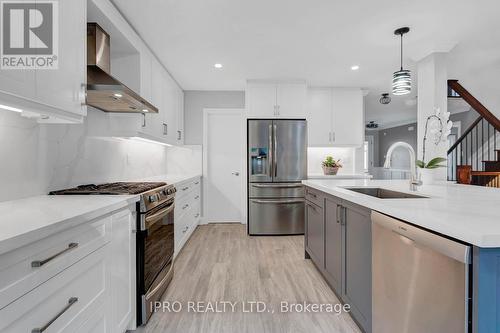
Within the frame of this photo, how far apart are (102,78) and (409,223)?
243 cm

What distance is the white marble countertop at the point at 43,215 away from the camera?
846 millimetres

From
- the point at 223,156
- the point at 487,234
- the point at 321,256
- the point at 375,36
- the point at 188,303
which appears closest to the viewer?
the point at 487,234

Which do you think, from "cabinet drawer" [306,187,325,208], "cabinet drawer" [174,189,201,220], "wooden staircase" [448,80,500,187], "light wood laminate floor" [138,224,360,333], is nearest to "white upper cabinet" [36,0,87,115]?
"light wood laminate floor" [138,224,360,333]

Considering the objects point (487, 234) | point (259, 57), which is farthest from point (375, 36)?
point (487, 234)

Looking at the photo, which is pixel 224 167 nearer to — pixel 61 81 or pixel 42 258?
pixel 61 81

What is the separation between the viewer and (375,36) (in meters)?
2.82

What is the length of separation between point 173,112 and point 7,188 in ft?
9.19

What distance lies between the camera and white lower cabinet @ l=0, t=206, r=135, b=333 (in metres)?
0.85

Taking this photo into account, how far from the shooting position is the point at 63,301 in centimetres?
108

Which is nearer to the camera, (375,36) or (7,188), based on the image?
(7,188)

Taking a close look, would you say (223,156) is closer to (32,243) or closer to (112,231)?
(112,231)

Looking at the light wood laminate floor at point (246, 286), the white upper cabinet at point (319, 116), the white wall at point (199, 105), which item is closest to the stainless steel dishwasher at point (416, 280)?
the light wood laminate floor at point (246, 286)

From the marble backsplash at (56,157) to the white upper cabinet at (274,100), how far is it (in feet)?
6.34

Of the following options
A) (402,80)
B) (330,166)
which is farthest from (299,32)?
(330,166)
